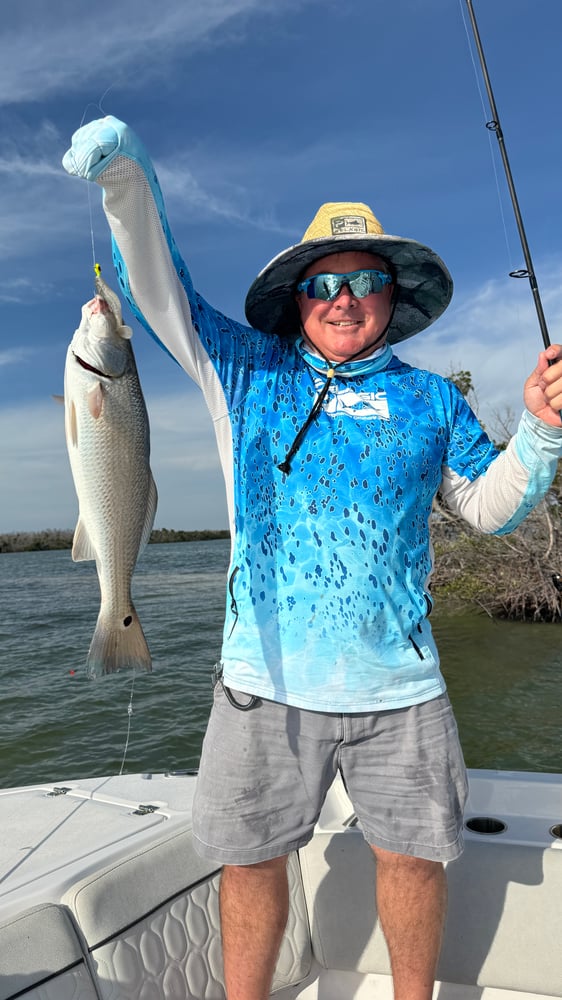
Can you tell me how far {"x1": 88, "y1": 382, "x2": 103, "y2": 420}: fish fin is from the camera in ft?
7.33

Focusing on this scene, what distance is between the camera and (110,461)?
2.25 m

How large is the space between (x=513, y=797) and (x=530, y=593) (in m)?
16.1

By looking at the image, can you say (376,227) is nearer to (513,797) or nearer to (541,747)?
(513,797)

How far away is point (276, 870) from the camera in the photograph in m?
2.43

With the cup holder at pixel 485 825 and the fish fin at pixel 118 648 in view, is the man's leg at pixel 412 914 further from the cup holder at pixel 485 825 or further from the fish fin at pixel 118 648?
the fish fin at pixel 118 648

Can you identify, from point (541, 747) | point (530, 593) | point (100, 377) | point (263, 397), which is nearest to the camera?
point (100, 377)

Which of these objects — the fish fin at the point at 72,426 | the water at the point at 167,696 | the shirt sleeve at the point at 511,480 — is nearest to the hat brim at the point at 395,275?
the shirt sleeve at the point at 511,480

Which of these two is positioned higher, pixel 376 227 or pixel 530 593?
pixel 376 227

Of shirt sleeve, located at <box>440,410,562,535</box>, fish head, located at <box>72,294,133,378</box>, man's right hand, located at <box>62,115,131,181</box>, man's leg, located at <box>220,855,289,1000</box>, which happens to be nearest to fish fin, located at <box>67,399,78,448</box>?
fish head, located at <box>72,294,133,378</box>

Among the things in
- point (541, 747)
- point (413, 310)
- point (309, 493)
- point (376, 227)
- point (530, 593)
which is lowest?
point (541, 747)

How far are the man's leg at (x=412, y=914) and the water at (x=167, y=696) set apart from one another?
3554mm

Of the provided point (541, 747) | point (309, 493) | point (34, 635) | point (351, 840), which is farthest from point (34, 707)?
point (309, 493)

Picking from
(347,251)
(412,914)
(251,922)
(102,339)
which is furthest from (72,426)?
(412,914)

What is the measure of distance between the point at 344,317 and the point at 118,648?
141 centimetres
